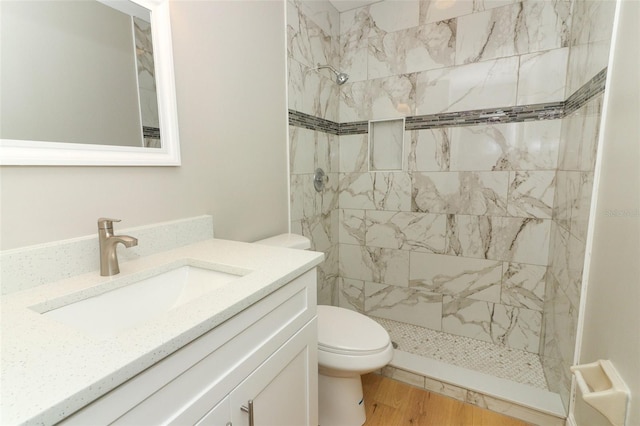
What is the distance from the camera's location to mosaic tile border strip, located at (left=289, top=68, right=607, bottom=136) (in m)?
1.66

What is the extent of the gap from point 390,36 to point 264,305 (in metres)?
2.12

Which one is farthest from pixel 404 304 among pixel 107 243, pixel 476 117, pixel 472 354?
pixel 107 243

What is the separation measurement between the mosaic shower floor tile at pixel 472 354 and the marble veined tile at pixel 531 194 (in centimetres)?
92

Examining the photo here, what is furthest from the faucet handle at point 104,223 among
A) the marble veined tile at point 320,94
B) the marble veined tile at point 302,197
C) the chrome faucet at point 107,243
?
the marble veined tile at point 320,94

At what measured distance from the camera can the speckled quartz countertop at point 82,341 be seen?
16.4 inches

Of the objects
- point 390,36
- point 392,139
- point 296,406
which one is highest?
point 390,36

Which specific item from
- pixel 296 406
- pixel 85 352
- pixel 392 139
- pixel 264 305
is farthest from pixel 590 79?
pixel 85 352

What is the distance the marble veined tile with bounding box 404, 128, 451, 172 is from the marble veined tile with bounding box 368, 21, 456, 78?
44 centimetres

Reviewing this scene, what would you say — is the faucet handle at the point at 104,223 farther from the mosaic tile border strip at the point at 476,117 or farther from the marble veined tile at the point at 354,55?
the marble veined tile at the point at 354,55

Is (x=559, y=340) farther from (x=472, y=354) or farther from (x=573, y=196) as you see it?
(x=573, y=196)

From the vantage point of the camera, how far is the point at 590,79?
1310mm

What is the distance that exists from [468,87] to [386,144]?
647 millimetres

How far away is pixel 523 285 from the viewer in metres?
1.96

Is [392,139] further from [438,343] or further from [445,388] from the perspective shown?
[445,388]
